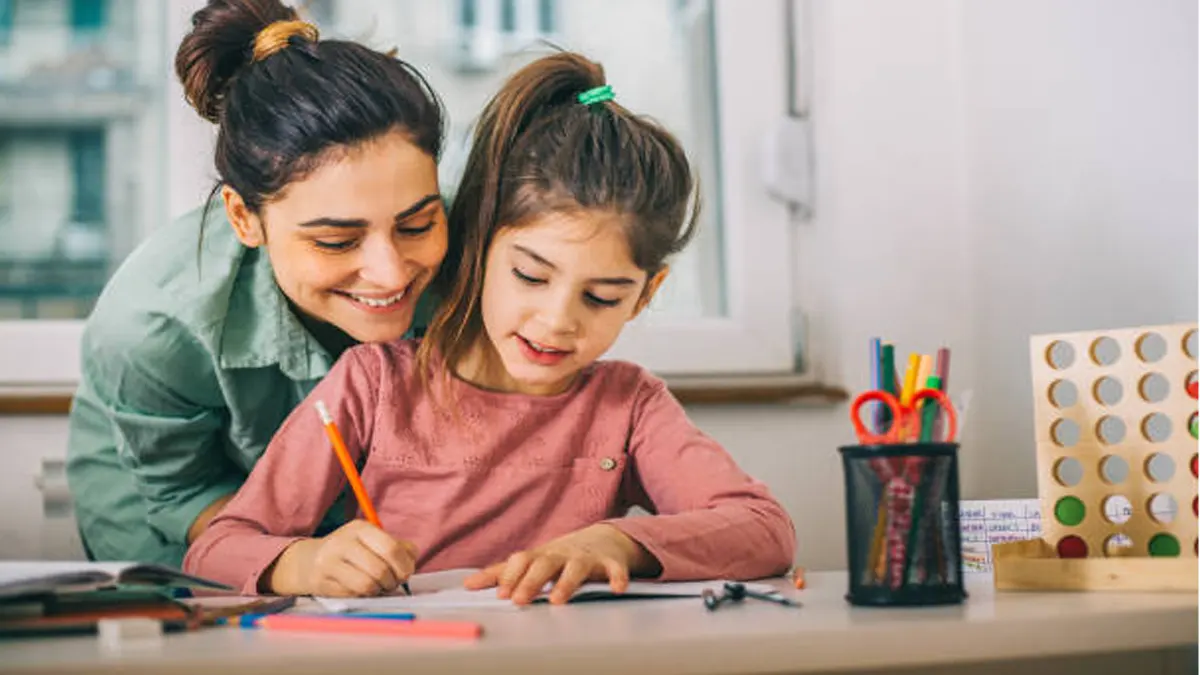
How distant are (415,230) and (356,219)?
0.05 metres

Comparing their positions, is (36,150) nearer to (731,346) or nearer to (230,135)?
(230,135)

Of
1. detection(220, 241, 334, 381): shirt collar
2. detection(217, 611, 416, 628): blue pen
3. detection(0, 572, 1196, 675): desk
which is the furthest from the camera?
detection(220, 241, 334, 381): shirt collar

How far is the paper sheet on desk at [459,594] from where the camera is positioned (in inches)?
29.3

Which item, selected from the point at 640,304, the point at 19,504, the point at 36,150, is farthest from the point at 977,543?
the point at 36,150

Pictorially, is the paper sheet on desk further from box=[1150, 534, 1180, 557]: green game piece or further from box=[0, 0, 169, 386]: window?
box=[0, 0, 169, 386]: window

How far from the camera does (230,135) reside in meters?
1.07

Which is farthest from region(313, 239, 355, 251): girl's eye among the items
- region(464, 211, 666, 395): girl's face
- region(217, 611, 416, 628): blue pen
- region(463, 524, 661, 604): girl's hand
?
region(217, 611, 416, 628): blue pen

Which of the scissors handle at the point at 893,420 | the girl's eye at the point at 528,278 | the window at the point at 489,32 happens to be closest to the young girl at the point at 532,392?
the girl's eye at the point at 528,278

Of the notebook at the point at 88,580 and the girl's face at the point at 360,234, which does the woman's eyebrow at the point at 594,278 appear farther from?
the notebook at the point at 88,580

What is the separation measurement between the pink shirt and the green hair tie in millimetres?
239

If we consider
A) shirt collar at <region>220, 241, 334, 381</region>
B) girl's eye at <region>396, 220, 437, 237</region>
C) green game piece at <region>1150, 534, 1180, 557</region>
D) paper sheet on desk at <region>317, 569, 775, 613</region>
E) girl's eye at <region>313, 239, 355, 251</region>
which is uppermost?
girl's eye at <region>396, 220, 437, 237</region>

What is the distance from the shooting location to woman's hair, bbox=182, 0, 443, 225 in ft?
3.40

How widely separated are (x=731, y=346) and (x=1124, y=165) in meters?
0.49

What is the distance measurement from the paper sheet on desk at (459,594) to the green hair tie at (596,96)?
1.33ft
